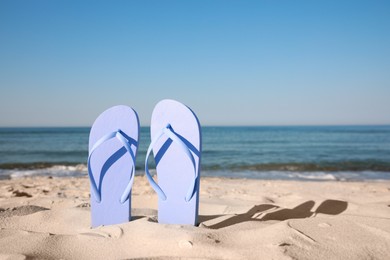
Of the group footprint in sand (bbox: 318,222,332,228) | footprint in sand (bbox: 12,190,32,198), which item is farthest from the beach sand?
footprint in sand (bbox: 12,190,32,198)

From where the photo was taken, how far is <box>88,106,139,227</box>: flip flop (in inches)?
81.5

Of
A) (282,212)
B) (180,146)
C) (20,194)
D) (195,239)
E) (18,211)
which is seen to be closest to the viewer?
(195,239)

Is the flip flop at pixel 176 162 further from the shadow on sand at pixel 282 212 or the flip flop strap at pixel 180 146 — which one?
the shadow on sand at pixel 282 212

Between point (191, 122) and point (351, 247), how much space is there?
4.08 ft

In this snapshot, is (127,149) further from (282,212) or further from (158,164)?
(282,212)

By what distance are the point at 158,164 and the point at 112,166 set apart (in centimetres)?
36

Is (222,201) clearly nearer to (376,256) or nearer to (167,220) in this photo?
(167,220)

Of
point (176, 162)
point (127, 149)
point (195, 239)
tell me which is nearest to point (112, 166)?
point (127, 149)

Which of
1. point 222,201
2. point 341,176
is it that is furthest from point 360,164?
point 222,201

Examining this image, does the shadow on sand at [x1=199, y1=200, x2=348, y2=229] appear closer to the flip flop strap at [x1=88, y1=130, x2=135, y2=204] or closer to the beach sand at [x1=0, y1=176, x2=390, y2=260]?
the beach sand at [x1=0, y1=176, x2=390, y2=260]

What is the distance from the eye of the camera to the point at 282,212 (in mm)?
2547

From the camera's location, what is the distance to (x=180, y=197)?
2068 millimetres

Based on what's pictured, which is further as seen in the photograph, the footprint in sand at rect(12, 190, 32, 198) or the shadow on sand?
the footprint in sand at rect(12, 190, 32, 198)

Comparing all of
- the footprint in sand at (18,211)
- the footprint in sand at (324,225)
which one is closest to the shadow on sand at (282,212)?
the footprint in sand at (324,225)
